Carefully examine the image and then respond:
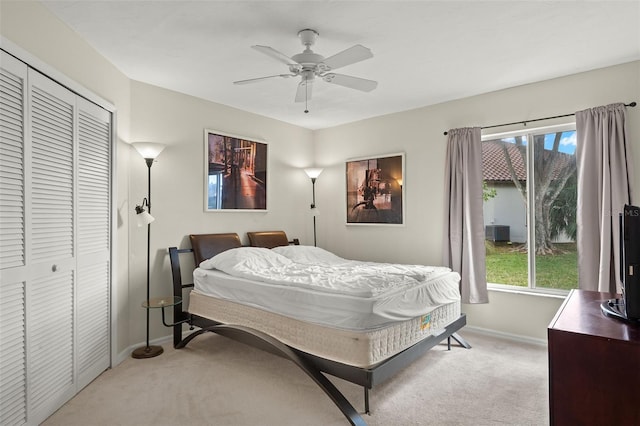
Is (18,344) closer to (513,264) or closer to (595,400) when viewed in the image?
(595,400)

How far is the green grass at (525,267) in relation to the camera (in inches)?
143

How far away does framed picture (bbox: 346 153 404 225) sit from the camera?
4680 millimetres

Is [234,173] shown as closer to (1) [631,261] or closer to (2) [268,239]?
(2) [268,239]

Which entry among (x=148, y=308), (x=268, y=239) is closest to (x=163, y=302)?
(x=148, y=308)

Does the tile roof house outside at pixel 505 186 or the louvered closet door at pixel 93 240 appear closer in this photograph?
the louvered closet door at pixel 93 240

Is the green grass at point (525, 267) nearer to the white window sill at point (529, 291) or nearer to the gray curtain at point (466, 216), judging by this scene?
the white window sill at point (529, 291)

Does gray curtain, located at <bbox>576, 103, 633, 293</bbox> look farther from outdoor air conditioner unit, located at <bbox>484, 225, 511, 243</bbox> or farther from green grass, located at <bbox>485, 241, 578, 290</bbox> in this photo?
outdoor air conditioner unit, located at <bbox>484, 225, 511, 243</bbox>

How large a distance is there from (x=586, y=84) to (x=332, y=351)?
11.4 feet

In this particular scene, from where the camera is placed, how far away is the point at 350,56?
2410 millimetres

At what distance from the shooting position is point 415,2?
7.51 feet

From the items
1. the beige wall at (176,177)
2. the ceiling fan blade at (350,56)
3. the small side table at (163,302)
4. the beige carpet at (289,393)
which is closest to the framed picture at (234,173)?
the beige wall at (176,177)

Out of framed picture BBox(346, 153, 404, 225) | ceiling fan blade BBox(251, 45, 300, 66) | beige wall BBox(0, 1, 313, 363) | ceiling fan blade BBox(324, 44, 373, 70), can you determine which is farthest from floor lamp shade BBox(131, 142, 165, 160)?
framed picture BBox(346, 153, 404, 225)

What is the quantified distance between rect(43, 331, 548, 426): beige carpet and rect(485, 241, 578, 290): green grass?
2.54 ft

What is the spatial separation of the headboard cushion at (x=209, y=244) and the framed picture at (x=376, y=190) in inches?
72.2
